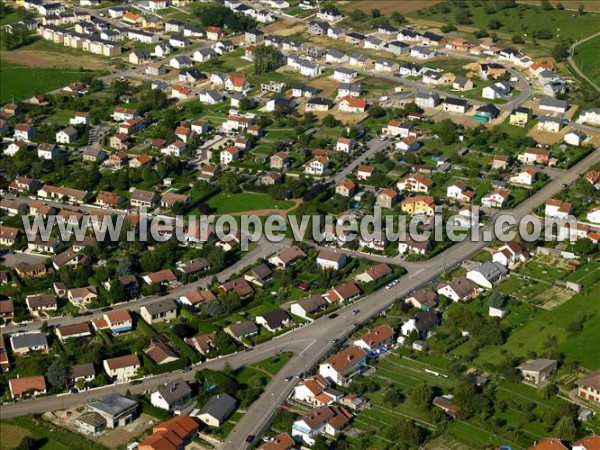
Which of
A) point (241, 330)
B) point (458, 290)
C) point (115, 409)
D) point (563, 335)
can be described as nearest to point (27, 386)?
point (115, 409)

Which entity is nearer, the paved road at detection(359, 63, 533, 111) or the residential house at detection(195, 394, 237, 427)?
the residential house at detection(195, 394, 237, 427)

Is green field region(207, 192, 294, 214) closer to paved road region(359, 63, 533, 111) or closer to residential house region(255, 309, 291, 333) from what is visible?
residential house region(255, 309, 291, 333)

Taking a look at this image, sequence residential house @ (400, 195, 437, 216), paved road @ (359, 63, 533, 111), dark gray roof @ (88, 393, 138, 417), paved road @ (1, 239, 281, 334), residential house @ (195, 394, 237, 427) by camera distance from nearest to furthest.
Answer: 1. residential house @ (195, 394, 237, 427)
2. dark gray roof @ (88, 393, 138, 417)
3. paved road @ (1, 239, 281, 334)
4. residential house @ (400, 195, 437, 216)
5. paved road @ (359, 63, 533, 111)

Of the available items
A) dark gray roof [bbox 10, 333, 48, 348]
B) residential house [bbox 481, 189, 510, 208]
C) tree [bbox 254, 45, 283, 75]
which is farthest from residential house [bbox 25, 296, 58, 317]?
tree [bbox 254, 45, 283, 75]

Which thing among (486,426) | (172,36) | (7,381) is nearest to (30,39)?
(172,36)

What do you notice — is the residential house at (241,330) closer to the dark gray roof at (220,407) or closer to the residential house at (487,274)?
the dark gray roof at (220,407)

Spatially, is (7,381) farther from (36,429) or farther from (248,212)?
(248,212)

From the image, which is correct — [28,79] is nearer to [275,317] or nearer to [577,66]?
[577,66]
